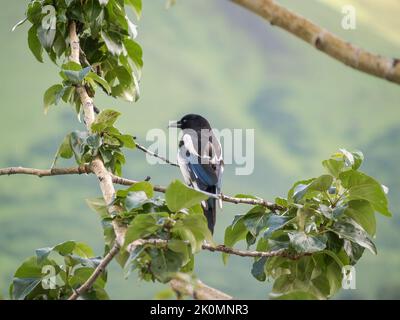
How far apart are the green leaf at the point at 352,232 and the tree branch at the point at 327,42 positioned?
613mm

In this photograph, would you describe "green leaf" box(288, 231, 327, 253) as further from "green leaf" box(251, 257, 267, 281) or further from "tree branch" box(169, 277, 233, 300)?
"tree branch" box(169, 277, 233, 300)

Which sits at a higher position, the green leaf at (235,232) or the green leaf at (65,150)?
the green leaf at (65,150)

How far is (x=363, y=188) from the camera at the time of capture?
120 centimetres

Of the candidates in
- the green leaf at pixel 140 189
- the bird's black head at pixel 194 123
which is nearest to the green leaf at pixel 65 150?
A: the green leaf at pixel 140 189

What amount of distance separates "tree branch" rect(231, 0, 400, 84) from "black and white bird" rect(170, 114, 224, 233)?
1456 mm

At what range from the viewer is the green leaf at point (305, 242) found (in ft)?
3.63

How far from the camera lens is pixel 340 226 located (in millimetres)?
1187

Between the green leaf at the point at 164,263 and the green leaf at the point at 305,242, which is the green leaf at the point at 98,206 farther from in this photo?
the green leaf at the point at 305,242

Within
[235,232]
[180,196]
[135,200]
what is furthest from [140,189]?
[235,232]

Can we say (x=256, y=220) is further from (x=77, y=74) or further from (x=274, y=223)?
(x=77, y=74)

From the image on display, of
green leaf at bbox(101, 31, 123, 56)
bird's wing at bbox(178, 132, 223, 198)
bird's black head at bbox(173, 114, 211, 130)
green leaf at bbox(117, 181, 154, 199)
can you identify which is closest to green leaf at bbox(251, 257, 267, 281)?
green leaf at bbox(117, 181, 154, 199)

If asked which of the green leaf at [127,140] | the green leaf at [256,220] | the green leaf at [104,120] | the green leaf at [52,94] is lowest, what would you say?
the green leaf at [256,220]
